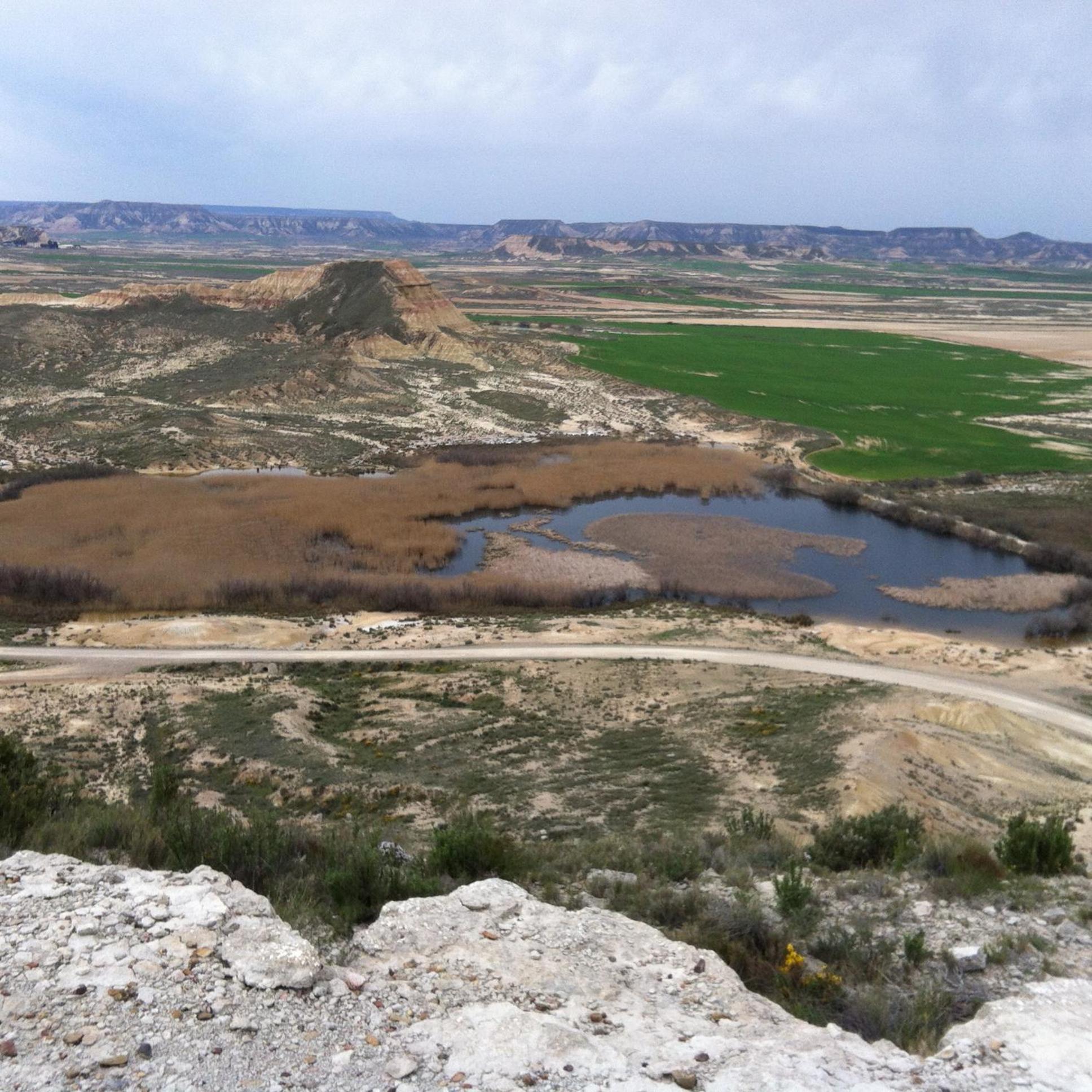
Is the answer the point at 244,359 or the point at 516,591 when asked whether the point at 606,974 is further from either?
the point at 244,359

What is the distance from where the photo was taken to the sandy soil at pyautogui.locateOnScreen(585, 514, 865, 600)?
37.8 m

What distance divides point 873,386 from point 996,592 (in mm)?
50969

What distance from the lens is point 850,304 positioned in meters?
162

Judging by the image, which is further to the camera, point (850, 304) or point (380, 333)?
point (850, 304)

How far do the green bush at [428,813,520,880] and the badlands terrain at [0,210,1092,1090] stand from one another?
0.09 m

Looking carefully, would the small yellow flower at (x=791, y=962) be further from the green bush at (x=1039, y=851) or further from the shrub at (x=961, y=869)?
the green bush at (x=1039, y=851)

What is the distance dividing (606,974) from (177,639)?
23.1 metres

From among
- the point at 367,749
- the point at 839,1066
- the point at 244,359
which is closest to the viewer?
the point at 839,1066

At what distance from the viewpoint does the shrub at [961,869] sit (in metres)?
13.1

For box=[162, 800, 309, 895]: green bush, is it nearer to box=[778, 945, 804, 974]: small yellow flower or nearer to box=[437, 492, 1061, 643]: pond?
box=[778, 945, 804, 974]: small yellow flower

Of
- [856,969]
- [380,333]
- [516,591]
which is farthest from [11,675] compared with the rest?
[380,333]

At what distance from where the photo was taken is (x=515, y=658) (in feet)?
93.2

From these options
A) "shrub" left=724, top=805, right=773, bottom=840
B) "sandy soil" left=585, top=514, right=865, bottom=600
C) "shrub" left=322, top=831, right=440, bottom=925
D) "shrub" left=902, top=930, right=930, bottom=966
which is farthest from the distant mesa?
"shrub" left=902, top=930, right=930, bottom=966

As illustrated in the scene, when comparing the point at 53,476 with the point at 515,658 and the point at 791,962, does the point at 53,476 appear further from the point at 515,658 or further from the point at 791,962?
the point at 791,962
